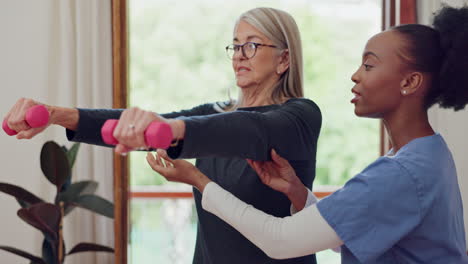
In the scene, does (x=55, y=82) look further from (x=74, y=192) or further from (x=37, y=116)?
(x=37, y=116)

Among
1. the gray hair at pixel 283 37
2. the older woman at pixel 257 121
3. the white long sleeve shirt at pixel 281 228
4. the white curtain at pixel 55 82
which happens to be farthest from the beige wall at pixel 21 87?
the white long sleeve shirt at pixel 281 228

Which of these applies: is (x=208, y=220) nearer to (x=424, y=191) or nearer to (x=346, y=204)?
(x=346, y=204)

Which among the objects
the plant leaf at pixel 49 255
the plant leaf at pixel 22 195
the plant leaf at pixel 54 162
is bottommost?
the plant leaf at pixel 49 255

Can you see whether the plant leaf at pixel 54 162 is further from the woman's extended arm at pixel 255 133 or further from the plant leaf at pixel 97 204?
the woman's extended arm at pixel 255 133

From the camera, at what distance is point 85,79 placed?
3256 millimetres

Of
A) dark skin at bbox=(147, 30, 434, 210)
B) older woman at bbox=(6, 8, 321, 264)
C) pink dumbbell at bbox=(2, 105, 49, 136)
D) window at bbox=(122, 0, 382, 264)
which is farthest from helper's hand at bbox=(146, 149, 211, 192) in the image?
window at bbox=(122, 0, 382, 264)

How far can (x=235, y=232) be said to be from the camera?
1491mm

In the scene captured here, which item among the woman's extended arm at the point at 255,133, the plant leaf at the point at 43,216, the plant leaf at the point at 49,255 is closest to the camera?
the woman's extended arm at the point at 255,133

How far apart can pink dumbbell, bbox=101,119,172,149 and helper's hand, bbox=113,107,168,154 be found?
1 cm

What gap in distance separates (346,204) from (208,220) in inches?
19.7

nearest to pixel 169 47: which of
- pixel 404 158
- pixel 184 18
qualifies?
pixel 184 18

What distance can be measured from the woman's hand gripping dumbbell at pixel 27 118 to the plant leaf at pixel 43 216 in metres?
1.65

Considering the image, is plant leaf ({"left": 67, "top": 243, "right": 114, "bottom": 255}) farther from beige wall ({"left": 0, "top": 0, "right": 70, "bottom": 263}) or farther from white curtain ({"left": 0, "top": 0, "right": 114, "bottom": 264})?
beige wall ({"left": 0, "top": 0, "right": 70, "bottom": 263})

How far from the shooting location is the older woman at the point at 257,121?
4.00 feet
